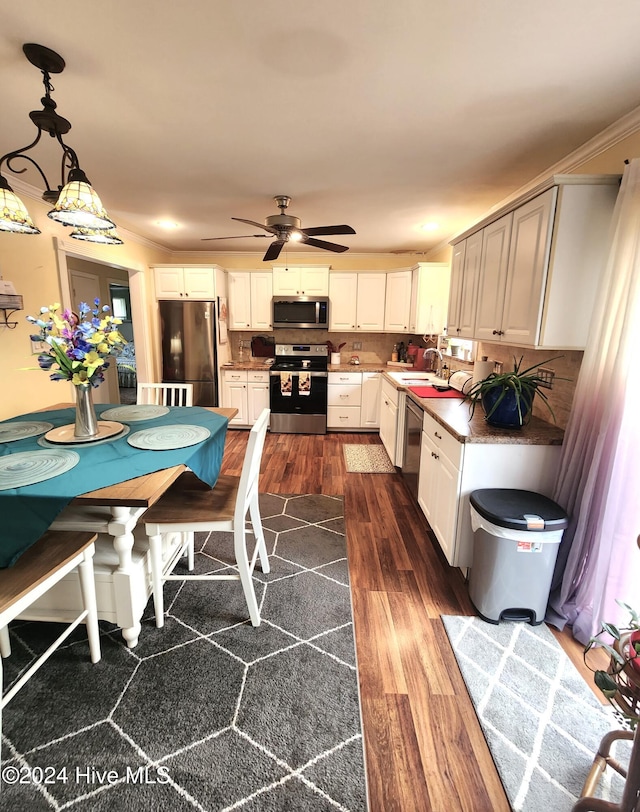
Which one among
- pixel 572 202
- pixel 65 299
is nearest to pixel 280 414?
pixel 65 299

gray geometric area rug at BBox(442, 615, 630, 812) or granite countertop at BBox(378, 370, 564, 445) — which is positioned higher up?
granite countertop at BBox(378, 370, 564, 445)

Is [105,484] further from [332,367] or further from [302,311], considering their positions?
[302,311]

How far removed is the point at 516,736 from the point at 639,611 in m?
0.85

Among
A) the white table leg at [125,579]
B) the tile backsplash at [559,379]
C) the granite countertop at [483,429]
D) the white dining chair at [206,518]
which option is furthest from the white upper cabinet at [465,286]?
the white table leg at [125,579]

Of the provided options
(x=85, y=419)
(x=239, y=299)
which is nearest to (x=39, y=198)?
(x=85, y=419)

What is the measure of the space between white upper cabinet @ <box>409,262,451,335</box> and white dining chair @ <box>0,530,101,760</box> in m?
4.03

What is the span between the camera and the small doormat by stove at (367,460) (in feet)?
12.5

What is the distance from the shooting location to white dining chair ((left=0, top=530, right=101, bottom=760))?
4.03 feet

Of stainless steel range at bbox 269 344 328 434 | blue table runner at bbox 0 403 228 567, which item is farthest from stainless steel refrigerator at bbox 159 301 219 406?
A: blue table runner at bbox 0 403 228 567

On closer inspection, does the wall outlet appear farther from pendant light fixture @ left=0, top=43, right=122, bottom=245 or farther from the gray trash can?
pendant light fixture @ left=0, top=43, right=122, bottom=245

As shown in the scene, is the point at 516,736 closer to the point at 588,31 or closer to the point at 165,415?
the point at 165,415

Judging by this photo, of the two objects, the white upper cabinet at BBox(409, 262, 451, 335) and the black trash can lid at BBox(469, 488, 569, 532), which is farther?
the white upper cabinet at BBox(409, 262, 451, 335)

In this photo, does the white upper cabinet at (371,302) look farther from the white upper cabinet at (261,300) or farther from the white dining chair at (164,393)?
the white dining chair at (164,393)

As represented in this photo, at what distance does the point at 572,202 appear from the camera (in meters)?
1.78
